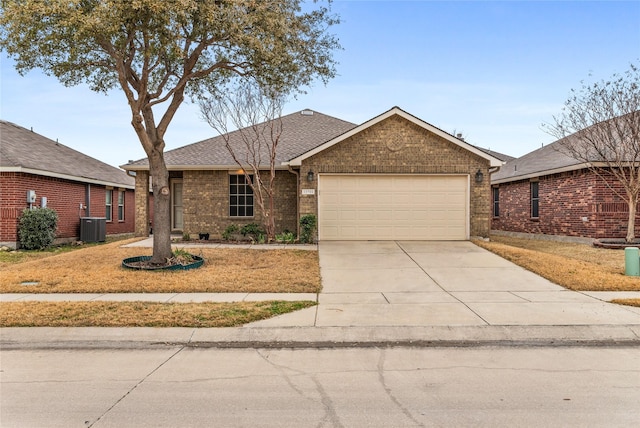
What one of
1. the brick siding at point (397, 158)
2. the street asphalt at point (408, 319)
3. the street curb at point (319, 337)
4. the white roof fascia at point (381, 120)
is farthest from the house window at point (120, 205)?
the street curb at point (319, 337)

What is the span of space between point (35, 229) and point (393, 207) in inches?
515

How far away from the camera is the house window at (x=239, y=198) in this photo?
17016 millimetres

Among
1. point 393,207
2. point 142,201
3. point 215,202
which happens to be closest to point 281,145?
point 215,202

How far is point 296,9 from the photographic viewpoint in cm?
1139

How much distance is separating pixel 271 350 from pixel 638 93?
16.3 meters

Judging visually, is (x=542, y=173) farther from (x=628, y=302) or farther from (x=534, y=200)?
(x=628, y=302)

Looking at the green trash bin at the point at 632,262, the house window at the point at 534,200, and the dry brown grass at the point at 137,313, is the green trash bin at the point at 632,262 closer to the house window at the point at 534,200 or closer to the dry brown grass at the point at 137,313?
the dry brown grass at the point at 137,313

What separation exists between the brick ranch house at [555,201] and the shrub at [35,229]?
19631 mm

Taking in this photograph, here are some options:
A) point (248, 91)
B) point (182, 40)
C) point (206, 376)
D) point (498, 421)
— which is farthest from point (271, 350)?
point (248, 91)

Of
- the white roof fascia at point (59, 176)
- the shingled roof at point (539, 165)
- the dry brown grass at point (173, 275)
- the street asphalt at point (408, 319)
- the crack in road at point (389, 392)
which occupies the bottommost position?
the crack in road at point (389, 392)

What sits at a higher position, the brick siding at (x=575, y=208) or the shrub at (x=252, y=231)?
the brick siding at (x=575, y=208)

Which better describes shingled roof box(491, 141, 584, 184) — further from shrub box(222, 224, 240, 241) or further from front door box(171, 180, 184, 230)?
front door box(171, 180, 184, 230)

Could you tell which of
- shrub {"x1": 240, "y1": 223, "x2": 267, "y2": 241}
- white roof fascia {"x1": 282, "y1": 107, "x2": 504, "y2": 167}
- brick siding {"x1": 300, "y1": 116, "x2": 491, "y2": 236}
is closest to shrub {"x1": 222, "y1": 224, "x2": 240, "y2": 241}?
shrub {"x1": 240, "y1": 223, "x2": 267, "y2": 241}

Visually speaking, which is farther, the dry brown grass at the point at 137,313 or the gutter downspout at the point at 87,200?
the gutter downspout at the point at 87,200
